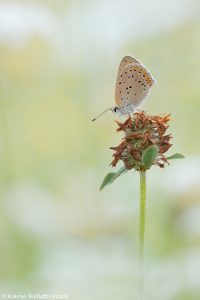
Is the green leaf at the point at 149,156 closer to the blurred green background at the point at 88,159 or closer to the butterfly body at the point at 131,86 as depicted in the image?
the blurred green background at the point at 88,159

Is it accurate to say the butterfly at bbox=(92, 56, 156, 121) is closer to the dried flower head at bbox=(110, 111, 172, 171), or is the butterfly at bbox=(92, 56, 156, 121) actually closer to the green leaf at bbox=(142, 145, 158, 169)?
the dried flower head at bbox=(110, 111, 172, 171)

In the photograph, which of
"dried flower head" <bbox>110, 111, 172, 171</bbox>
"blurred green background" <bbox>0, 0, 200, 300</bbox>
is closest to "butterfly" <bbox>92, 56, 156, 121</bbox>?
"dried flower head" <bbox>110, 111, 172, 171</bbox>

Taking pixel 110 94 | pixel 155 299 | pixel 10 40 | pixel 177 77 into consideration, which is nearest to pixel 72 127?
pixel 110 94

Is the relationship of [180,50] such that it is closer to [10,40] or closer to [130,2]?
[130,2]

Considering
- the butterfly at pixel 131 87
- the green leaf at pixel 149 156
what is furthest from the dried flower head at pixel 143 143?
the butterfly at pixel 131 87

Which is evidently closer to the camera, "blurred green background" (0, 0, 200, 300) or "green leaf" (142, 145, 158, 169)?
"green leaf" (142, 145, 158, 169)

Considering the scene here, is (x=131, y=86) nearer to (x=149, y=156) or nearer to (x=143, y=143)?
(x=143, y=143)

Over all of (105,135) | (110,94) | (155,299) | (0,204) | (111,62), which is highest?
(111,62)
